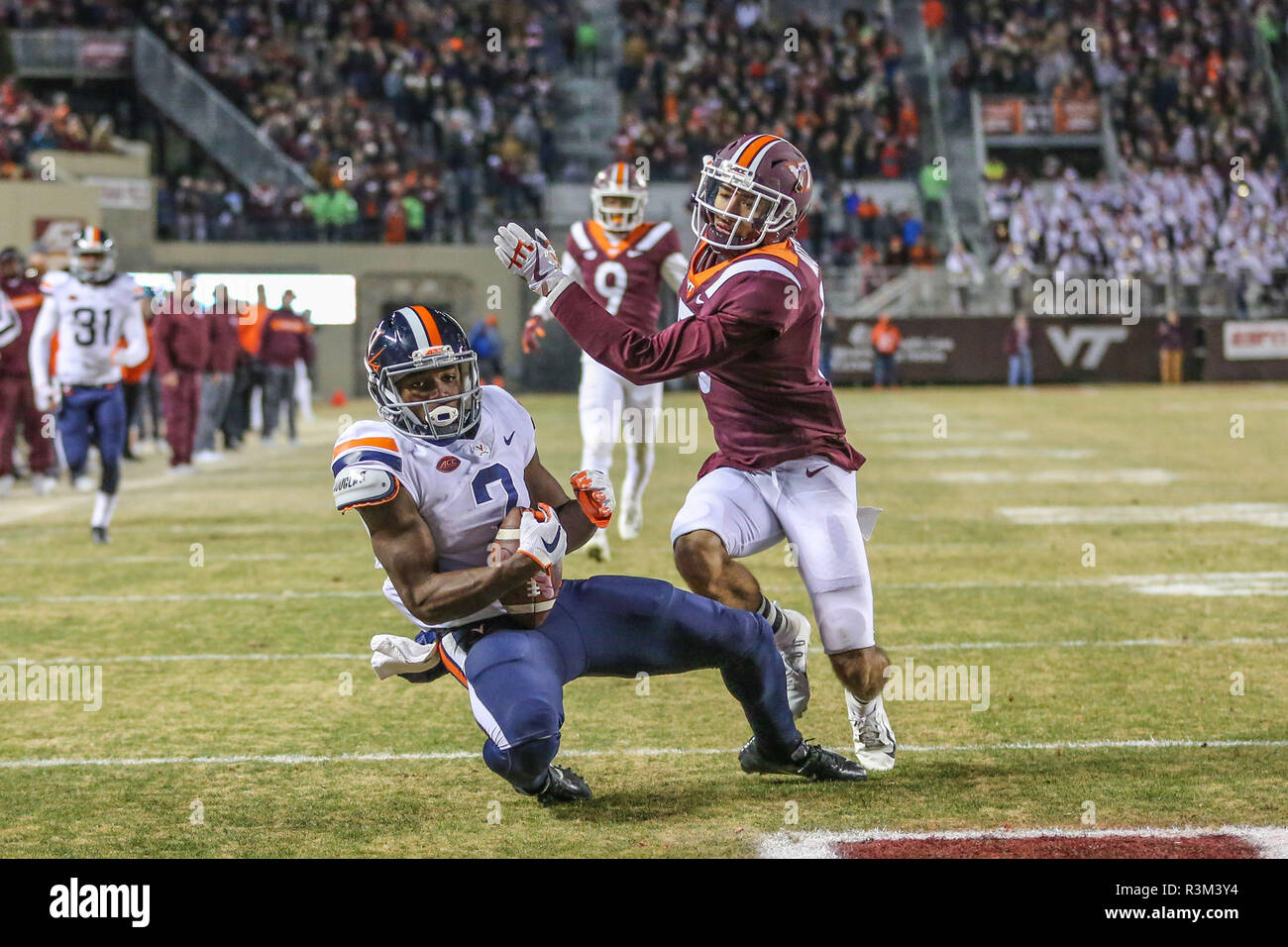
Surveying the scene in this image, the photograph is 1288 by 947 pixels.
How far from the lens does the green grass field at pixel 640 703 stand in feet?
14.6

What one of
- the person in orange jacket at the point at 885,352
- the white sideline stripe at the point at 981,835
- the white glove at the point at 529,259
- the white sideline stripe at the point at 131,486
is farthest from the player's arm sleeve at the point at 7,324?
the person in orange jacket at the point at 885,352

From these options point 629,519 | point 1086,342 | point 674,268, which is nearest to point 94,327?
point 629,519

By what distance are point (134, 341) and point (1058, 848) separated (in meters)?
8.81

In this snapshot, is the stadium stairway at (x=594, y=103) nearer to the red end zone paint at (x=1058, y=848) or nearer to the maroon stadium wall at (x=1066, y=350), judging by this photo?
the maroon stadium wall at (x=1066, y=350)

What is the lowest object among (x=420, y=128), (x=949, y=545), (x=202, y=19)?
(x=949, y=545)

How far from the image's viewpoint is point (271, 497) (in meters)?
13.9

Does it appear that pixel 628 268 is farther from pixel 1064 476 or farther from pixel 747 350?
pixel 1064 476

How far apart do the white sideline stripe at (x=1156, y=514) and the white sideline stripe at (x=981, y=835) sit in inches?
277

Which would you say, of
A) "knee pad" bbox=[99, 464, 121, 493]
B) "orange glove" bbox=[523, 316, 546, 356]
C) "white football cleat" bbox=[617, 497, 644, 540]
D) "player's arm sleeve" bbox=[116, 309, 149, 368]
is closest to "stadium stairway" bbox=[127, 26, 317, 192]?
"player's arm sleeve" bbox=[116, 309, 149, 368]

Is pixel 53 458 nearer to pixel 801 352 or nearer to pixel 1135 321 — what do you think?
pixel 801 352

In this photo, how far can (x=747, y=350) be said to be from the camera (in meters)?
5.04

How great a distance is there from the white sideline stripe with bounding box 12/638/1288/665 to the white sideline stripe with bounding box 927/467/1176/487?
682cm

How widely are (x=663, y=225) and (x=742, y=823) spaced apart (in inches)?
247
